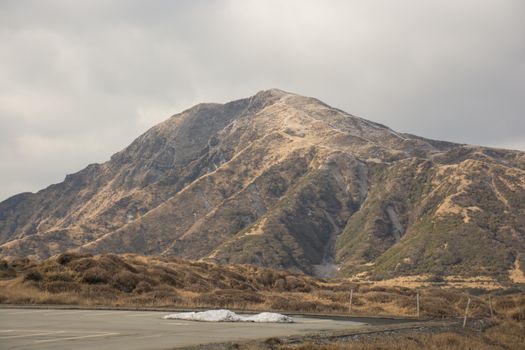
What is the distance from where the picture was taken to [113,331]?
63.7 ft

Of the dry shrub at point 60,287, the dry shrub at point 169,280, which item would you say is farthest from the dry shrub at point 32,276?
the dry shrub at point 169,280

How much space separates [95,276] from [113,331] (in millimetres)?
24526

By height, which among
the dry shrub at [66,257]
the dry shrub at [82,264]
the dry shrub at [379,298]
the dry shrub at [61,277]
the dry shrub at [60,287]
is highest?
the dry shrub at [66,257]

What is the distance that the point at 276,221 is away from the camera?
7781 inches

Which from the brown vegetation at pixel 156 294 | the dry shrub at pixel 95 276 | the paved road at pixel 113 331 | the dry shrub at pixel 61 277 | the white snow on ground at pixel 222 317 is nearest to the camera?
the paved road at pixel 113 331

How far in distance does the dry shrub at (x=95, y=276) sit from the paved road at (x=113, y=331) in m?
15.7

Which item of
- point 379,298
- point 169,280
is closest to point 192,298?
point 169,280

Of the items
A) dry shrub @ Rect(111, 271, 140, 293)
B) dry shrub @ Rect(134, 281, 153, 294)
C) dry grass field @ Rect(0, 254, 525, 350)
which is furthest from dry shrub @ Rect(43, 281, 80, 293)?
dry shrub @ Rect(134, 281, 153, 294)

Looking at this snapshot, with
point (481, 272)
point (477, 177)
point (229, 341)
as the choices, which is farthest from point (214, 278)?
point (477, 177)

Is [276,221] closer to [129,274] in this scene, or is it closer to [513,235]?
[513,235]

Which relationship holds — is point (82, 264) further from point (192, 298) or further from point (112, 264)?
point (192, 298)

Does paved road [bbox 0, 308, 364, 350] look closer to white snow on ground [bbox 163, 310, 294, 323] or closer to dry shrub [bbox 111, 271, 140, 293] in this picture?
white snow on ground [bbox 163, 310, 294, 323]

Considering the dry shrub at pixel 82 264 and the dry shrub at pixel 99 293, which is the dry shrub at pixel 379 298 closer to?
the dry shrub at pixel 99 293

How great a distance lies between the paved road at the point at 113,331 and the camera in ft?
51.8
